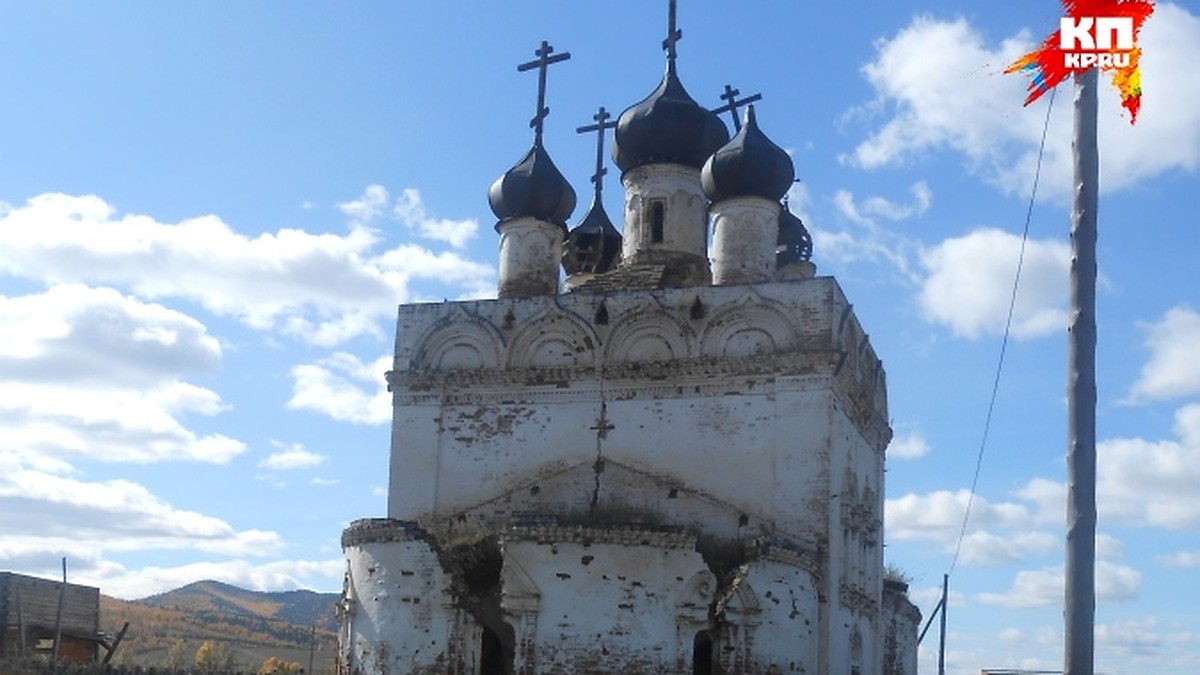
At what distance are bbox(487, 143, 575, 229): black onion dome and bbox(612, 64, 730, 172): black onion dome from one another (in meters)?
1.25

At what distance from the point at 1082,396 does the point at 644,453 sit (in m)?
12.3

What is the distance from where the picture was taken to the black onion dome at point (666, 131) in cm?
2173

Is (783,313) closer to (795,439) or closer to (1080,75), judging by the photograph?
(795,439)

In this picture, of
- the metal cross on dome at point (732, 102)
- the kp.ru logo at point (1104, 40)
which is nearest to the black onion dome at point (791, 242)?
the metal cross on dome at point (732, 102)

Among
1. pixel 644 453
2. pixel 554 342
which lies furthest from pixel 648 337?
pixel 644 453

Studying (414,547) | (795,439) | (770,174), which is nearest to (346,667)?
(414,547)

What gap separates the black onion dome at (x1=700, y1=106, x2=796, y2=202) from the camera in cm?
2023

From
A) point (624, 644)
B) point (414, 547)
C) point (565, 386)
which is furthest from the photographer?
point (565, 386)

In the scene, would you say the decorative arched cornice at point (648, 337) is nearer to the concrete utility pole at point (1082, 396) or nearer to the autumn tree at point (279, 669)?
the autumn tree at point (279, 669)

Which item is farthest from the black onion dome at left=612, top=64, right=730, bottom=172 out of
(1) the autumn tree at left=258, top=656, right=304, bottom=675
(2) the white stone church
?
(1) the autumn tree at left=258, top=656, right=304, bottom=675

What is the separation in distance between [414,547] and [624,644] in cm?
296

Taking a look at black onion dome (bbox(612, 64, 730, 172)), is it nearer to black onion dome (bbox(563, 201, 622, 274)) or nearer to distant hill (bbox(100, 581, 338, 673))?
black onion dome (bbox(563, 201, 622, 274))

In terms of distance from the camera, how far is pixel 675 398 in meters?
19.2

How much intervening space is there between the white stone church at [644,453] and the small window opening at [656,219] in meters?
0.04
